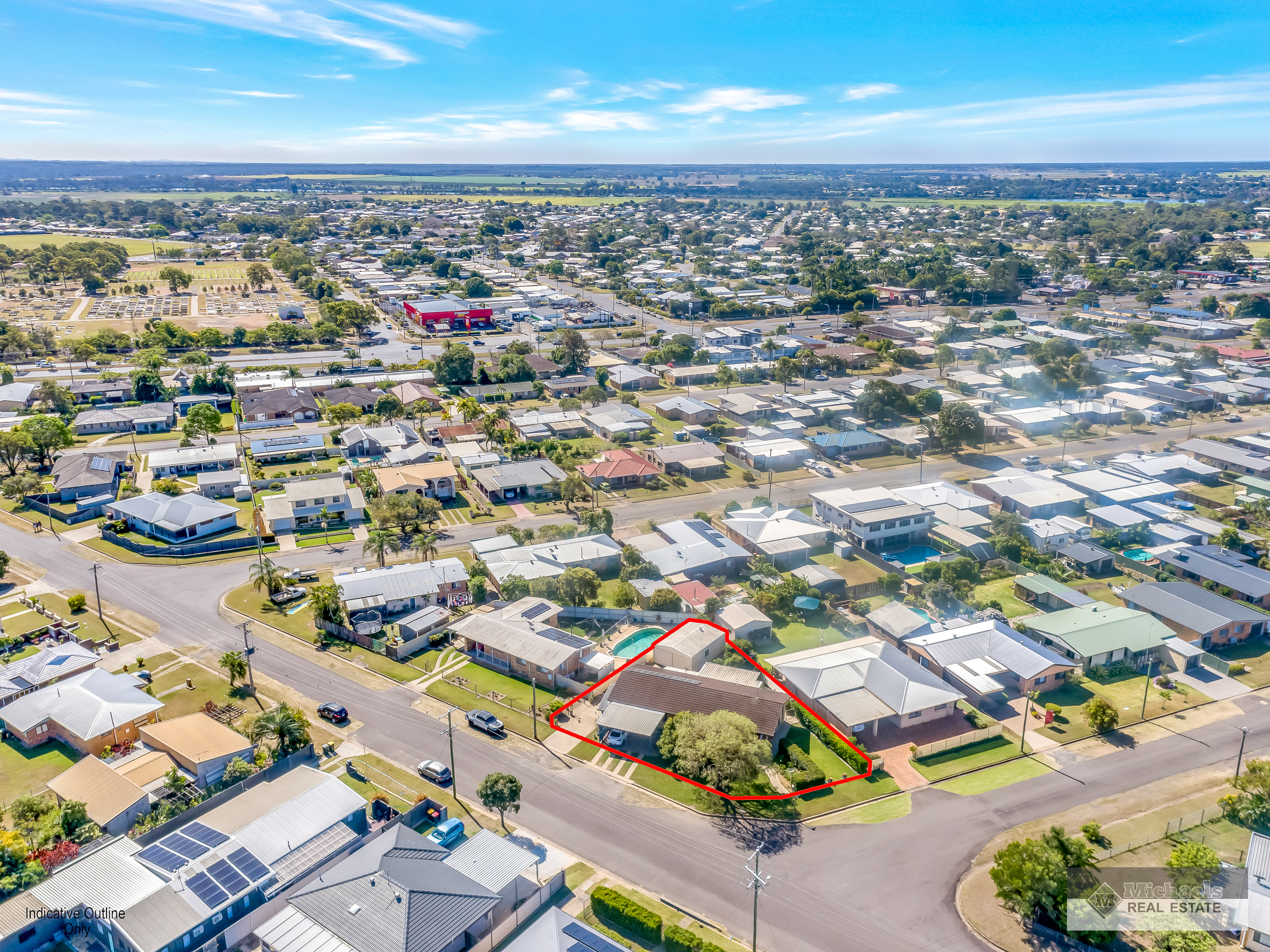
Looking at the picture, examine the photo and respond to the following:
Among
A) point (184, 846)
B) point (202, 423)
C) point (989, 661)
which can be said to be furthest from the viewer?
point (202, 423)

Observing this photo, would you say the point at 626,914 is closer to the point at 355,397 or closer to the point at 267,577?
the point at 267,577

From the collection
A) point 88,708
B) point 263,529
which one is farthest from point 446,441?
point 88,708

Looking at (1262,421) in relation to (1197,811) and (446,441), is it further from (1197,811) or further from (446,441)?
(446,441)

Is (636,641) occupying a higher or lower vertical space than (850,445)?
lower

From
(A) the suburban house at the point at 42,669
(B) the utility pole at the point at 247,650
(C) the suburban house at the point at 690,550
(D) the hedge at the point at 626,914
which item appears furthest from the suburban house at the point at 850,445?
(A) the suburban house at the point at 42,669

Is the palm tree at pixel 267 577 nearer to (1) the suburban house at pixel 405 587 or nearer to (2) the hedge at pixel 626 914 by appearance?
(1) the suburban house at pixel 405 587

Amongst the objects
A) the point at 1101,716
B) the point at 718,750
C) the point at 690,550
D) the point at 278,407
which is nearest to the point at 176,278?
the point at 278,407
